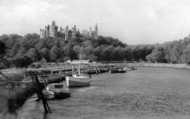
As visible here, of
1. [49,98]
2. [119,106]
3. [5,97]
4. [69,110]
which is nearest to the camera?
[5,97]

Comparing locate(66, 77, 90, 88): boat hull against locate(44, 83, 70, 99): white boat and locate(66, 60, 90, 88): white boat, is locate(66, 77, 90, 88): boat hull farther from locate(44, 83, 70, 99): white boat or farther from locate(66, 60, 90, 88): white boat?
locate(44, 83, 70, 99): white boat

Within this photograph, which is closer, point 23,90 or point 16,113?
point 16,113

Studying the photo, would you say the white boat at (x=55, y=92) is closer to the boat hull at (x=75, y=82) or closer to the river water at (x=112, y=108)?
the river water at (x=112, y=108)

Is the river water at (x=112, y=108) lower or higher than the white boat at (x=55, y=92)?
lower

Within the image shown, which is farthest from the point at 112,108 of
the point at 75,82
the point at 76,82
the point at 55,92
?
the point at 76,82

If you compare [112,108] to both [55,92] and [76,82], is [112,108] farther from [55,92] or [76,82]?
[76,82]

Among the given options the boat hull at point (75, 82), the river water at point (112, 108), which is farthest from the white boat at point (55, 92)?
the boat hull at point (75, 82)

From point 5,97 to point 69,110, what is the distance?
13001 millimetres

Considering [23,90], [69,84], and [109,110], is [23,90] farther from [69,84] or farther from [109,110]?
[69,84]

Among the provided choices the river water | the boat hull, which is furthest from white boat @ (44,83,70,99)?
the boat hull

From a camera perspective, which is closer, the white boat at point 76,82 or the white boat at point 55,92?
the white boat at point 55,92

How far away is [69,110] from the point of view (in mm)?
44438

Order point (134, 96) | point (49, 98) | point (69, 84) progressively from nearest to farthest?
point (49, 98)
point (134, 96)
point (69, 84)

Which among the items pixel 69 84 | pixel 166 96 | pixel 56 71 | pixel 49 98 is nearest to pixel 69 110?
pixel 49 98
